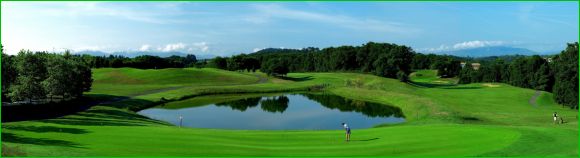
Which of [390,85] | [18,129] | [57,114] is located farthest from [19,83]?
[390,85]

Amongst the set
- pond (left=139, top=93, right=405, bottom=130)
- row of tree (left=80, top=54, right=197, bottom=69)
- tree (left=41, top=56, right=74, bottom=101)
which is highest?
row of tree (left=80, top=54, right=197, bottom=69)

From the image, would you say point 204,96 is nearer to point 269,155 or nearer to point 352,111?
point 352,111

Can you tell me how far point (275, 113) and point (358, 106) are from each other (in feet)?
56.7

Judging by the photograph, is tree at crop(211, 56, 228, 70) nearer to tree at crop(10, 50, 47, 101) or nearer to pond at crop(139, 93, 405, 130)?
pond at crop(139, 93, 405, 130)

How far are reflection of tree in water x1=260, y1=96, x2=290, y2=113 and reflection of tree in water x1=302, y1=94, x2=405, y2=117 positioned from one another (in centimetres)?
628

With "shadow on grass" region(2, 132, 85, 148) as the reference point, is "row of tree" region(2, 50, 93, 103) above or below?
above

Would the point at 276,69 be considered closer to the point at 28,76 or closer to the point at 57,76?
the point at 57,76

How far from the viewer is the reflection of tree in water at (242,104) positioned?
73581 mm

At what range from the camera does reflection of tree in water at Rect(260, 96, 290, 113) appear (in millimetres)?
72269

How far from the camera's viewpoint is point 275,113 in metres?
66.6

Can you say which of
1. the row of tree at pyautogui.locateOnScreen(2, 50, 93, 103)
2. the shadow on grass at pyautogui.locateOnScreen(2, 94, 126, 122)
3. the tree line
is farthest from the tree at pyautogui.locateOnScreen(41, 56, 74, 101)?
the tree line

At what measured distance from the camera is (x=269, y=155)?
2427 centimetres

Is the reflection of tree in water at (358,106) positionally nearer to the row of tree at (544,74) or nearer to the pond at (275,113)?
the pond at (275,113)

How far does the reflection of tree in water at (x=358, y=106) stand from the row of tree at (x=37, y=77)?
127ft
